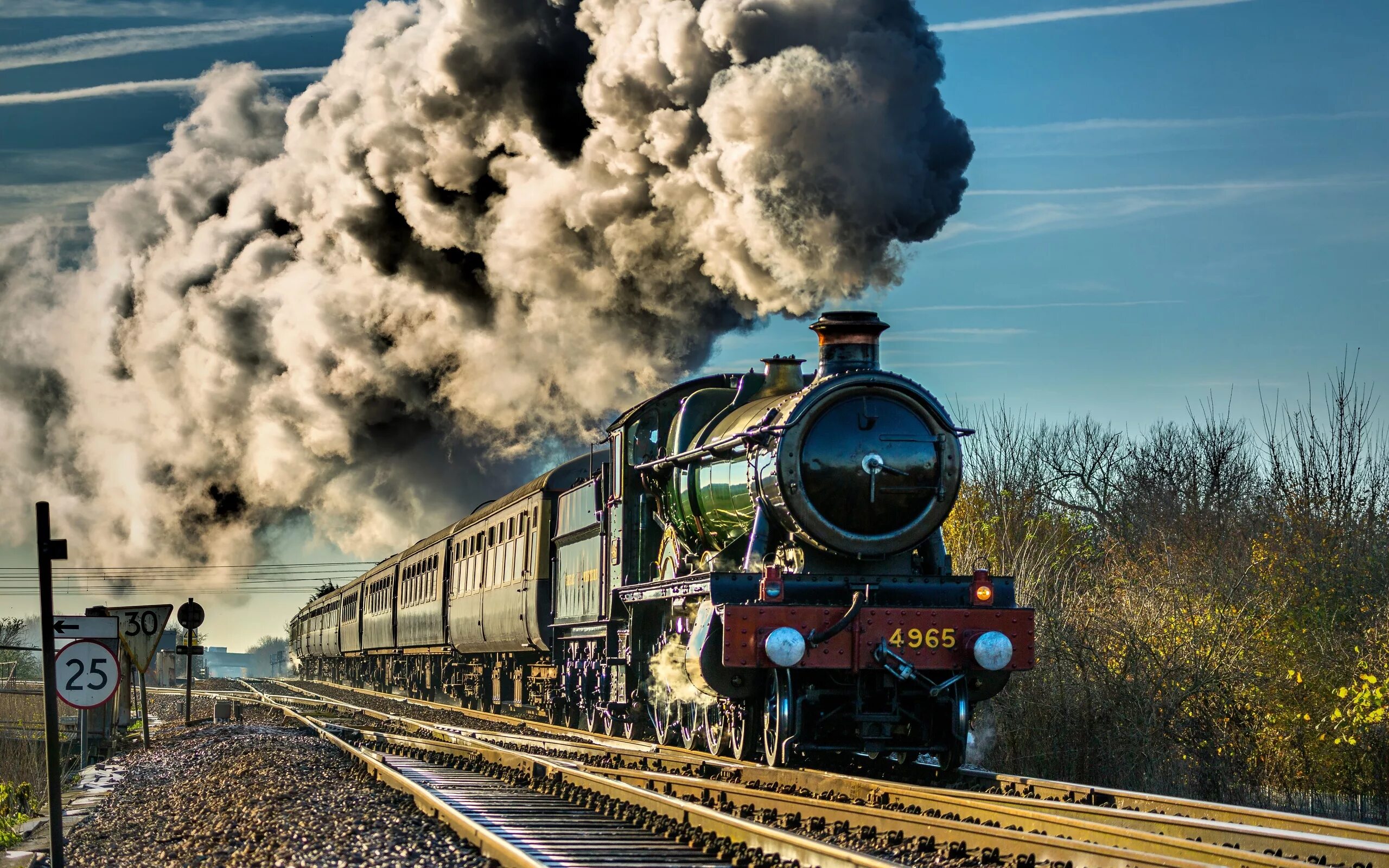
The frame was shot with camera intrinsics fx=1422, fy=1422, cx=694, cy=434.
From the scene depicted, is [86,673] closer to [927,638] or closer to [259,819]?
[259,819]

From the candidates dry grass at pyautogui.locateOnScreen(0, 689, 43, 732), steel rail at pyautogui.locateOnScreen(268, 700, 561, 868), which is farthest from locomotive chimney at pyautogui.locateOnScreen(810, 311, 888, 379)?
dry grass at pyautogui.locateOnScreen(0, 689, 43, 732)

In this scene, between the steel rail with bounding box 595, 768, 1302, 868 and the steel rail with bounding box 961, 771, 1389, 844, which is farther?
the steel rail with bounding box 961, 771, 1389, 844

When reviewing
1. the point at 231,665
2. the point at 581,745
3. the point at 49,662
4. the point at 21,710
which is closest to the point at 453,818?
the point at 49,662

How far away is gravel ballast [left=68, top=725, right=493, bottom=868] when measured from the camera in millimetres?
7254

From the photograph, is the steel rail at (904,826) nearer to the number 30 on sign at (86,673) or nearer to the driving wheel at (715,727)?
the driving wheel at (715,727)

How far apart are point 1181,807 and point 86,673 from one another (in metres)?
6.97

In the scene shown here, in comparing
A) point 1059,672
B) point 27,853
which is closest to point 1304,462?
point 1059,672

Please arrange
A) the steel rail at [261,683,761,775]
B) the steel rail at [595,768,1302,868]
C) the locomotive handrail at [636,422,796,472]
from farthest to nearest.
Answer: the steel rail at [261,683,761,775] → the locomotive handrail at [636,422,796,472] → the steel rail at [595,768,1302,868]

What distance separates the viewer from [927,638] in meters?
10.1

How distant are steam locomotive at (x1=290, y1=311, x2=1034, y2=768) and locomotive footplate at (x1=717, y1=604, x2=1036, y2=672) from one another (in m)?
0.01

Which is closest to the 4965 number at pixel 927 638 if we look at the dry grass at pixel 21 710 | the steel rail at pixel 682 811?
the steel rail at pixel 682 811

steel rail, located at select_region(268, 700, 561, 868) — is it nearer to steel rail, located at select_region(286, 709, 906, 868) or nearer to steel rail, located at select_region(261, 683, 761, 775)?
steel rail, located at select_region(286, 709, 906, 868)

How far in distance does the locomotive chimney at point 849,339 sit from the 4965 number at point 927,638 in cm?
214

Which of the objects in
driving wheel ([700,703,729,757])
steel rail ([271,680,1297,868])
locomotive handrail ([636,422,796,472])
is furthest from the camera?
driving wheel ([700,703,729,757])
